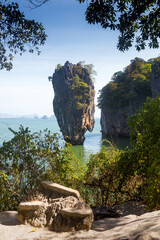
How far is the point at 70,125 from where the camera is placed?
43562 millimetres

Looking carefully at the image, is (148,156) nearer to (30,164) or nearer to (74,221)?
(74,221)

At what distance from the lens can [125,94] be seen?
131 ft

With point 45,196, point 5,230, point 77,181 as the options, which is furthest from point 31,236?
point 77,181

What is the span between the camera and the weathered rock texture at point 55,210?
159 inches

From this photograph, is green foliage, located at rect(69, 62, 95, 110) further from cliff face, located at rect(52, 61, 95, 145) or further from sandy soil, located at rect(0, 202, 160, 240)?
sandy soil, located at rect(0, 202, 160, 240)

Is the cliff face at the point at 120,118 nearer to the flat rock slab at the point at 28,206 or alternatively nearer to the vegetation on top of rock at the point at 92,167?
the vegetation on top of rock at the point at 92,167

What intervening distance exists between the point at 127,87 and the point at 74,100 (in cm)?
1126

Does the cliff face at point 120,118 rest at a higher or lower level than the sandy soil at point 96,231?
higher

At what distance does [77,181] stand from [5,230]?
3.06m

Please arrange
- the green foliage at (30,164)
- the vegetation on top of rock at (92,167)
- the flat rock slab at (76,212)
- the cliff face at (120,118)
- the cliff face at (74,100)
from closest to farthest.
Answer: the flat rock slab at (76,212), the vegetation on top of rock at (92,167), the green foliage at (30,164), the cliff face at (120,118), the cliff face at (74,100)

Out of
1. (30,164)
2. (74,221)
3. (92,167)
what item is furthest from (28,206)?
(92,167)

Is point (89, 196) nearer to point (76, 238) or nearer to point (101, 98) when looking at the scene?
point (76, 238)

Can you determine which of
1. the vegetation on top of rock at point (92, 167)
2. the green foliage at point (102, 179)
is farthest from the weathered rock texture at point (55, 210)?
the green foliage at point (102, 179)

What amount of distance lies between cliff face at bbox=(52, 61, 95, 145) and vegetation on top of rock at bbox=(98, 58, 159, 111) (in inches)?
144
